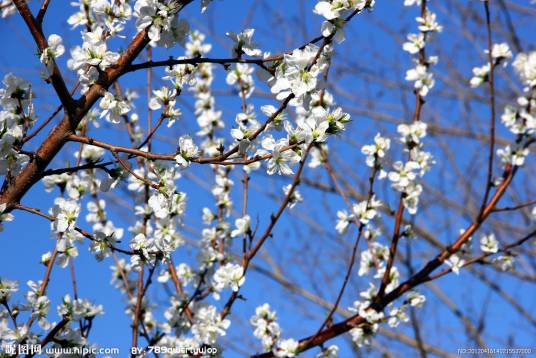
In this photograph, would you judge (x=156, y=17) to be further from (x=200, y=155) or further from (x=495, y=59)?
(x=495, y=59)

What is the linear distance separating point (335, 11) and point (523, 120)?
190 centimetres

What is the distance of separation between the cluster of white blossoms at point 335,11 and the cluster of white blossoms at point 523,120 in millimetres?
1735

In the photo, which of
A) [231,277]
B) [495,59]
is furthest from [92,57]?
[495,59]

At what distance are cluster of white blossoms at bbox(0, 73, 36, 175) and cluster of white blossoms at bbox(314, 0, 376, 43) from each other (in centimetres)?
86

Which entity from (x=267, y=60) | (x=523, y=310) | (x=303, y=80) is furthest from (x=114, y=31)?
(x=523, y=310)

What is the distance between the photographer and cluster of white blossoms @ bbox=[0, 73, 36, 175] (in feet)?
5.26

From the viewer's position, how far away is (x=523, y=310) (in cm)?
507

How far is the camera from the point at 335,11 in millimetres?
1517

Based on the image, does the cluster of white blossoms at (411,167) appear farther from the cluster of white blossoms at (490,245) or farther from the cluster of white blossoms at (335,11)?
the cluster of white blossoms at (335,11)

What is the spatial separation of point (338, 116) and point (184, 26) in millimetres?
495

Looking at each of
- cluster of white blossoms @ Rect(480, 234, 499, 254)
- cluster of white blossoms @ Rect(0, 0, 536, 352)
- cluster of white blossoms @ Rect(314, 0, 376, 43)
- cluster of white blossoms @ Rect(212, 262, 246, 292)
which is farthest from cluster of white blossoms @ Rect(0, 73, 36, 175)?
cluster of white blossoms @ Rect(480, 234, 499, 254)

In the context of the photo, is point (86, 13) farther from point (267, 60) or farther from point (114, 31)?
point (267, 60)

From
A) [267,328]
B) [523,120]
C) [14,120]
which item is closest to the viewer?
[14,120]

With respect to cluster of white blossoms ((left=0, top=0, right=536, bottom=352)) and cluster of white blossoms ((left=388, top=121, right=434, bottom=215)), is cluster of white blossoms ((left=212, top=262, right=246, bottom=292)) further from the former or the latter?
cluster of white blossoms ((left=388, top=121, right=434, bottom=215))
